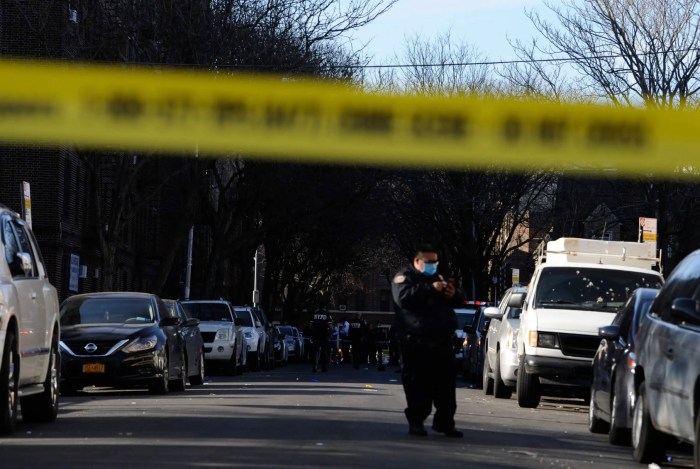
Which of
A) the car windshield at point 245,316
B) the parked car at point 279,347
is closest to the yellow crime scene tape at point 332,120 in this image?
the car windshield at point 245,316

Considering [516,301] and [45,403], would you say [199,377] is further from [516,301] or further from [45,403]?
[45,403]

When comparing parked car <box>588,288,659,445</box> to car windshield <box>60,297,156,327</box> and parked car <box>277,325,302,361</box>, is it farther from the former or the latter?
parked car <box>277,325,302,361</box>

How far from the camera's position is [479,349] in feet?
98.2

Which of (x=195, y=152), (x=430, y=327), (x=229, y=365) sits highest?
(x=195, y=152)

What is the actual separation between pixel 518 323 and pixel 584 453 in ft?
31.4

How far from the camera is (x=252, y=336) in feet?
131

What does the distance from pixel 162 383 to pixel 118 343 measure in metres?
0.89

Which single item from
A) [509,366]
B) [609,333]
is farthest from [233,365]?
[609,333]

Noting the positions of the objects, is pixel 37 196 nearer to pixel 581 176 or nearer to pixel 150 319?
pixel 581 176

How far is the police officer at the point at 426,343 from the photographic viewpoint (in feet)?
46.2

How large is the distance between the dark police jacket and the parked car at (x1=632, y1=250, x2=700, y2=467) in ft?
5.81

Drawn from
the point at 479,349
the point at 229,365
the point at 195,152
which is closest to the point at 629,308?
the point at 479,349

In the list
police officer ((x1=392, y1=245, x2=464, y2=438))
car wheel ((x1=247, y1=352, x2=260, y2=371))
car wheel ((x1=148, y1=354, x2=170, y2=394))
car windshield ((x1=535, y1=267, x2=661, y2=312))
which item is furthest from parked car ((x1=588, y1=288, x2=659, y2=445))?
car wheel ((x1=247, y1=352, x2=260, y2=371))

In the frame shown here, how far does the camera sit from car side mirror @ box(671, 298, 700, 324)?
10.7m
